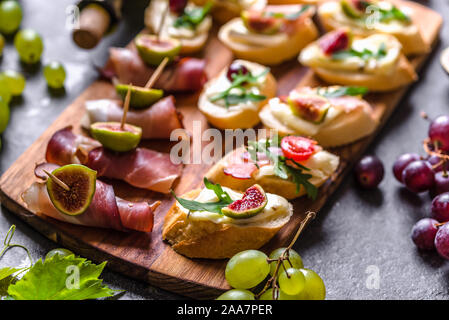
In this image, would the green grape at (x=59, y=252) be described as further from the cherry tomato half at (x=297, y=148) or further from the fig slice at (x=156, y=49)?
the fig slice at (x=156, y=49)

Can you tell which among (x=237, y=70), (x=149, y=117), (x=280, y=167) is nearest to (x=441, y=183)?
(x=280, y=167)

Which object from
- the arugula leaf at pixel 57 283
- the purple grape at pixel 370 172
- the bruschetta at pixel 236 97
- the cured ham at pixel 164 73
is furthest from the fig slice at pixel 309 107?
the arugula leaf at pixel 57 283

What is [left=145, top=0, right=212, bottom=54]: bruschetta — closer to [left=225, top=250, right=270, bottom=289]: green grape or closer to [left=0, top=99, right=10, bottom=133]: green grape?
[left=0, top=99, right=10, bottom=133]: green grape

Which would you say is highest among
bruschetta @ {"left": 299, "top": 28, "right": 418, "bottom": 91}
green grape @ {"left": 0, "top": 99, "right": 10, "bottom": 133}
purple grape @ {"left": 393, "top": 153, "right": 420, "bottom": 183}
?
green grape @ {"left": 0, "top": 99, "right": 10, "bottom": 133}

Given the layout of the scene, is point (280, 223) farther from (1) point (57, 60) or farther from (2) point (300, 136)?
(1) point (57, 60)

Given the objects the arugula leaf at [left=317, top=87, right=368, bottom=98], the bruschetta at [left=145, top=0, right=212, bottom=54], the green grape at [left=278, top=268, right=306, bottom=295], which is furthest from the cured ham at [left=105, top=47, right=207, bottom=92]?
the green grape at [left=278, top=268, right=306, bottom=295]
